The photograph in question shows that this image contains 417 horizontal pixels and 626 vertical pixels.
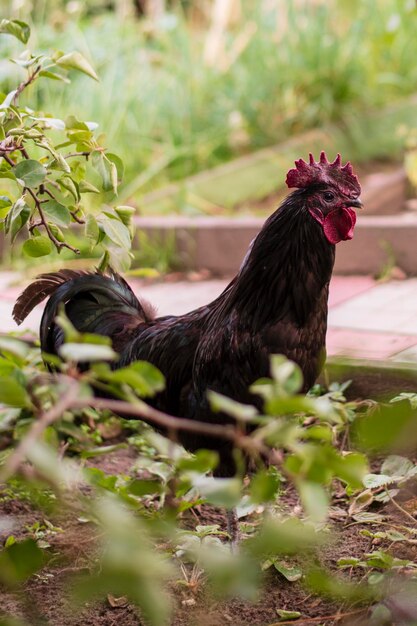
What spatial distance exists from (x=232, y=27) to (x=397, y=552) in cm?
734

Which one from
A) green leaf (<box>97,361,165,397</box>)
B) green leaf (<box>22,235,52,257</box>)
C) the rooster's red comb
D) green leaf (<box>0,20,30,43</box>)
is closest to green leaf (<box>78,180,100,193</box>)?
green leaf (<box>22,235,52,257</box>)

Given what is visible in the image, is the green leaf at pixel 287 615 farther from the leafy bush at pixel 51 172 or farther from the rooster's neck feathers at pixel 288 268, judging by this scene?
the leafy bush at pixel 51 172

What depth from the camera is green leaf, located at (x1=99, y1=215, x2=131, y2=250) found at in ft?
8.06

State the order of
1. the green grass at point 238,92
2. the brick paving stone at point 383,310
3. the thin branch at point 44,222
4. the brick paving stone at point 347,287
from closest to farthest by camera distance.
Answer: the thin branch at point 44,222 → the brick paving stone at point 383,310 → the brick paving stone at point 347,287 → the green grass at point 238,92

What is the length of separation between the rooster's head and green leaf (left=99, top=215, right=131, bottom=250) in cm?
52

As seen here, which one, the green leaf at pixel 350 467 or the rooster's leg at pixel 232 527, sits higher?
the green leaf at pixel 350 467

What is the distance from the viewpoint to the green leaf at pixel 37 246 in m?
2.40

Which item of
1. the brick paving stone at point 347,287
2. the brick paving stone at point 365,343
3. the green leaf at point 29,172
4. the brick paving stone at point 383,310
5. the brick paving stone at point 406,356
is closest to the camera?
the green leaf at point 29,172

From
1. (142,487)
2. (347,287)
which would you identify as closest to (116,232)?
(142,487)

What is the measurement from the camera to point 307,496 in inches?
40.7

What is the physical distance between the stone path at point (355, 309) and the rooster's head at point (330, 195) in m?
A: 0.97

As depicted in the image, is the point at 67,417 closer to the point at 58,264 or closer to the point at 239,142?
the point at 58,264

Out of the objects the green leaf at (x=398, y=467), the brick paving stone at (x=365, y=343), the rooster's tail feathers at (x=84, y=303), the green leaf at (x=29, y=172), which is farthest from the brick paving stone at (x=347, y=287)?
the green leaf at (x=29, y=172)

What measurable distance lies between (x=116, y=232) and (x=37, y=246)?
0.22m
